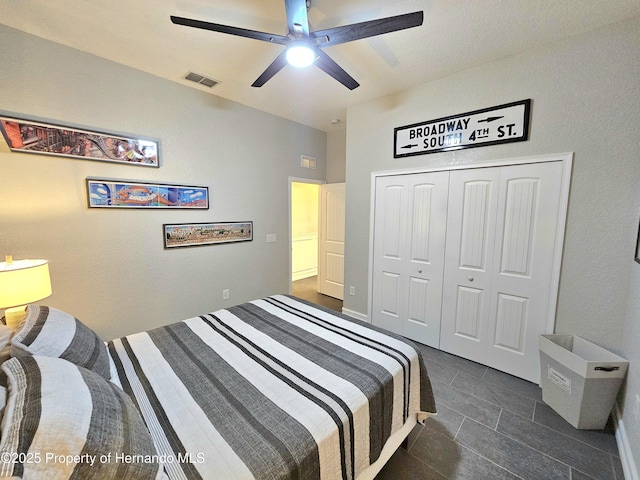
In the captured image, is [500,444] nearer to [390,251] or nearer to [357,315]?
[390,251]

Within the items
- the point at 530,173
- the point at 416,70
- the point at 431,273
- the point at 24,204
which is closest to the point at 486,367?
the point at 431,273

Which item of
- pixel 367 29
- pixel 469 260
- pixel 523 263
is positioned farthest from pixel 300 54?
pixel 523 263

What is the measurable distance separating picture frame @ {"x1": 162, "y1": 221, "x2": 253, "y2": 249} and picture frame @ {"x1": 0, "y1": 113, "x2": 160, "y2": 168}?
701mm

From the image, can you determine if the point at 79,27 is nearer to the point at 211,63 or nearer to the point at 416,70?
the point at 211,63

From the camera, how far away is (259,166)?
11.6ft

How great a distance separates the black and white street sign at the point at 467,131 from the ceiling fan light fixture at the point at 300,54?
153cm

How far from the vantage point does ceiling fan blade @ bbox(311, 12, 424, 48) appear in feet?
4.57

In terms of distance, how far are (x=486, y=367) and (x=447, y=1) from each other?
3.00 meters

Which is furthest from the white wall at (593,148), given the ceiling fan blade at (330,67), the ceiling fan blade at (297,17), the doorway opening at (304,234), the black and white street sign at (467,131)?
the doorway opening at (304,234)

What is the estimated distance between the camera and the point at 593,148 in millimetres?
1936

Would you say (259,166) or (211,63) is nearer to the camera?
(211,63)

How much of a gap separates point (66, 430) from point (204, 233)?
2.59 meters

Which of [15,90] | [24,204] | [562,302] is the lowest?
[562,302]

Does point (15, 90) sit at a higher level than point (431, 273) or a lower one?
higher
